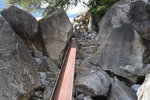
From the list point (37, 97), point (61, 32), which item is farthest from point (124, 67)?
point (37, 97)

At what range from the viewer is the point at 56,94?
243 centimetres

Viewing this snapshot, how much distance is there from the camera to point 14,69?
260cm

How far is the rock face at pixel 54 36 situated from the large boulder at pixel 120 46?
99 cm

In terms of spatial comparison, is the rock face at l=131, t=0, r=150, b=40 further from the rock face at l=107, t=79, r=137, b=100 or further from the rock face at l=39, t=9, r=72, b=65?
the rock face at l=39, t=9, r=72, b=65

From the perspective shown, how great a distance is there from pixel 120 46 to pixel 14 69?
2.69 meters

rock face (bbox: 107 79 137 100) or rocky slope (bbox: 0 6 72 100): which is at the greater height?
rocky slope (bbox: 0 6 72 100)

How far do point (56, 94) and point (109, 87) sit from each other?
4.69 ft

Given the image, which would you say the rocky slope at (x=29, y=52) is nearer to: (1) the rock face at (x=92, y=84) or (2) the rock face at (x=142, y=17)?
(1) the rock face at (x=92, y=84)

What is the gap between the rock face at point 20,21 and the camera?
3557 mm

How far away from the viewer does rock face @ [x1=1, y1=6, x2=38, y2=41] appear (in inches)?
140

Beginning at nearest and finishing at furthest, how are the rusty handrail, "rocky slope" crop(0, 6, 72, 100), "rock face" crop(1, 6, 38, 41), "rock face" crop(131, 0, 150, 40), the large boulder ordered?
the rusty handrail < "rocky slope" crop(0, 6, 72, 100) < "rock face" crop(1, 6, 38, 41) < "rock face" crop(131, 0, 150, 40) < the large boulder

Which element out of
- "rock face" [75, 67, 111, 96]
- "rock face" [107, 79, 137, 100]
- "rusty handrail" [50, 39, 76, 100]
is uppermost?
"rusty handrail" [50, 39, 76, 100]

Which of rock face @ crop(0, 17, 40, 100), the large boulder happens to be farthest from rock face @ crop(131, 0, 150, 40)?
rock face @ crop(0, 17, 40, 100)

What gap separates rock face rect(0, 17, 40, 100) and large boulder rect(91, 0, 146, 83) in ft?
6.91
